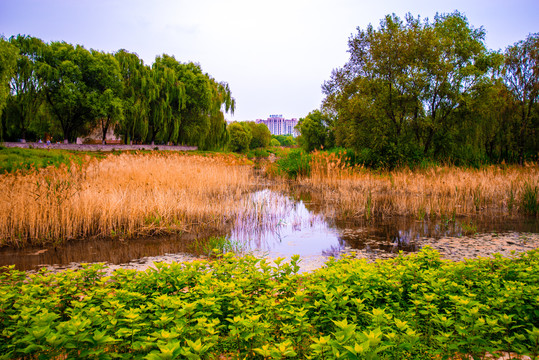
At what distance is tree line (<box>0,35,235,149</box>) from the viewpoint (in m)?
29.0

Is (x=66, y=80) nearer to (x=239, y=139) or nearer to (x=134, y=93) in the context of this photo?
(x=134, y=93)

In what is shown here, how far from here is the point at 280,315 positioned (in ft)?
9.10

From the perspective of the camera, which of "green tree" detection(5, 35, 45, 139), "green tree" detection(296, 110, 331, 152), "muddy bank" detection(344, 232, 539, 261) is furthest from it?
"green tree" detection(296, 110, 331, 152)

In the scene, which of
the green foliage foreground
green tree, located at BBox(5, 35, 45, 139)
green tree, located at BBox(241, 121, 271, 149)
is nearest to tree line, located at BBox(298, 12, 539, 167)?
the green foliage foreground

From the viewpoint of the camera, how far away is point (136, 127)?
35.3 m

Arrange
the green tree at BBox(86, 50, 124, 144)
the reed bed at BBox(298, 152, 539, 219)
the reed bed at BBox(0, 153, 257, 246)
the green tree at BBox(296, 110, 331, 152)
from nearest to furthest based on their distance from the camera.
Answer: the reed bed at BBox(0, 153, 257, 246)
the reed bed at BBox(298, 152, 539, 219)
the green tree at BBox(86, 50, 124, 144)
the green tree at BBox(296, 110, 331, 152)

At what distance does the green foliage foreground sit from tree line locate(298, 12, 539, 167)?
14.1 m

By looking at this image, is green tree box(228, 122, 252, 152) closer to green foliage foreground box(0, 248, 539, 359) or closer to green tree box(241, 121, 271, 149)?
green tree box(241, 121, 271, 149)

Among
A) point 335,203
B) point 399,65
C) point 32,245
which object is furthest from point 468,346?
point 399,65

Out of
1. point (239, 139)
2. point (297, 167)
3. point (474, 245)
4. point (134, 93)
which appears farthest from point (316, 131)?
point (474, 245)

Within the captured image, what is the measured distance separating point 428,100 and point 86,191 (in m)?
17.4

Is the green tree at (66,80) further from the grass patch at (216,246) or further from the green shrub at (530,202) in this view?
the green shrub at (530,202)

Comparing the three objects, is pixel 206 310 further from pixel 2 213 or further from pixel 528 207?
pixel 528 207

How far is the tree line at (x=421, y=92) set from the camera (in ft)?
55.3
